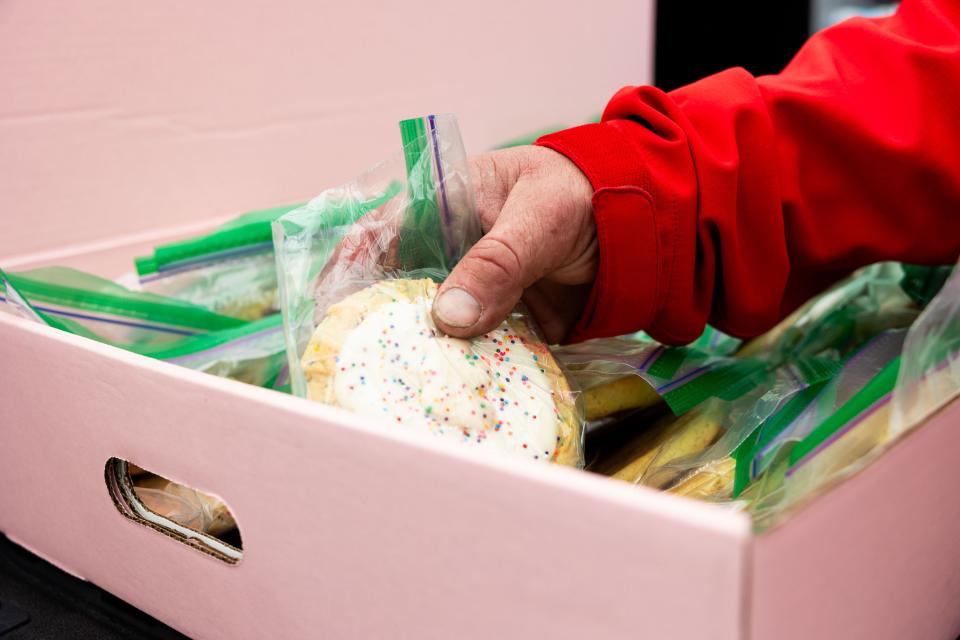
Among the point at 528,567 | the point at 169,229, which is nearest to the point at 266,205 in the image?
the point at 169,229

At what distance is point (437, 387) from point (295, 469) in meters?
0.11

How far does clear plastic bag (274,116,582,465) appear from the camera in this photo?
44 cm

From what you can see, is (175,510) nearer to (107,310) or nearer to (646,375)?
(107,310)

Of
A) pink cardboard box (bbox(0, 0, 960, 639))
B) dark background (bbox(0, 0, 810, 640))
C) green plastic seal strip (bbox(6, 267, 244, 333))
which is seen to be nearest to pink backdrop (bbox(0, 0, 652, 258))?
pink cardboard box (bbox(0, 0, 960, 639))

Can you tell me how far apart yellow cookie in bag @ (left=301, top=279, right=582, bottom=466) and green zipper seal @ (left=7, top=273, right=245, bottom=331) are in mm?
243

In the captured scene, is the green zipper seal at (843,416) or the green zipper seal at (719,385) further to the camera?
the green zipper seal at (719,385)

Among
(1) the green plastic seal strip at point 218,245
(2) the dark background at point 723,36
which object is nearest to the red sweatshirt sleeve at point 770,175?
(1) the green plastic seal strip at point 218,245

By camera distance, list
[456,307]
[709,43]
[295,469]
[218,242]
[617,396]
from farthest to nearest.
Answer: [709,43]
[218,242]
[617,396]
[456,307]
[295,469]

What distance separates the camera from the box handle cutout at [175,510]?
1.50ft

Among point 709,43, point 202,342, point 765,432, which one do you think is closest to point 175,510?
point 202,342

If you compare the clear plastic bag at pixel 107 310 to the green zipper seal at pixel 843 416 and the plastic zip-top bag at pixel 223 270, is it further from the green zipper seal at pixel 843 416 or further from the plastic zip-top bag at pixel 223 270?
the green zipper seal at pixel 843 416

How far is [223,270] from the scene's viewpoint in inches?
29.0

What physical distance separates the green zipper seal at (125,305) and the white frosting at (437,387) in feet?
0.89

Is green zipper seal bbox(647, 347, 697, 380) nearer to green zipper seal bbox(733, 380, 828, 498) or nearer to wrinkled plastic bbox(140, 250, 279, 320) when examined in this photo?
green zipper seal bbox(733, 380, 828, 498)
